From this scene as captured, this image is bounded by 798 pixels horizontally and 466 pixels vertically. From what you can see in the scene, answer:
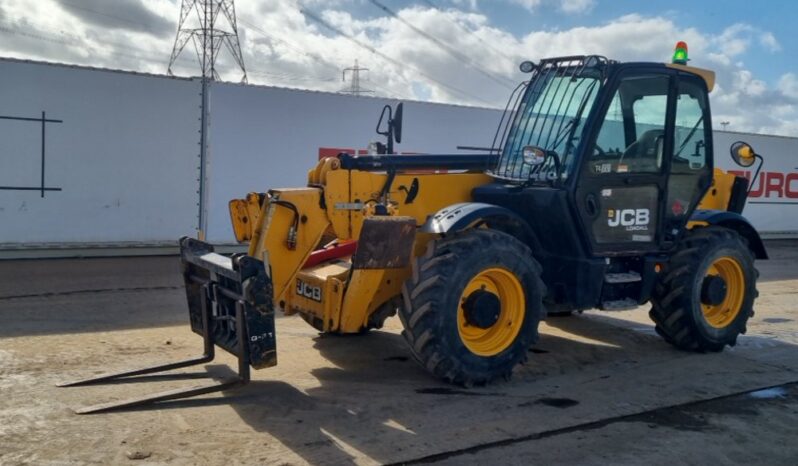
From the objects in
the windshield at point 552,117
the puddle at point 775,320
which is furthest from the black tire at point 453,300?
the puddle at point 775,320

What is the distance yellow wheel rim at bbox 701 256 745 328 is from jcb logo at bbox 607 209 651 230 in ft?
2.87

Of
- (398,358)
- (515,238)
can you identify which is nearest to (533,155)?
(515,238)

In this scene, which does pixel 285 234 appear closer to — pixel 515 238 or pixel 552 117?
pixel 515 238

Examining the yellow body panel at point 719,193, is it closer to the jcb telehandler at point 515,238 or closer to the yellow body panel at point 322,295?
the jcb telehandler at point 515,238

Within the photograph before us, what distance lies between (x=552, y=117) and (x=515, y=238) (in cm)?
122

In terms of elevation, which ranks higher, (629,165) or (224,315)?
(629,165)

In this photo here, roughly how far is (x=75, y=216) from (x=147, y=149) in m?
1.36

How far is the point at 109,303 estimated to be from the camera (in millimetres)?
8234

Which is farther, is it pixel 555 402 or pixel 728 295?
pixel 728 295

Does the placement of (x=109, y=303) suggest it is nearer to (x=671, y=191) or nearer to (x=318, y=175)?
(x=318, y=175)

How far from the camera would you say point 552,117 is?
20.7ft

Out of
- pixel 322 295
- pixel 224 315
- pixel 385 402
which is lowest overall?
pixel 385 402

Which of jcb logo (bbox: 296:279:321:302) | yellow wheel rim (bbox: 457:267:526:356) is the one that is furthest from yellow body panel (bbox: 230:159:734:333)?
yellow wheel rim (bbox: 457:267:526:356)

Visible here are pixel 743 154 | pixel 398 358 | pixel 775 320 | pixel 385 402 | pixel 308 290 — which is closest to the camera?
pixel 385 402
